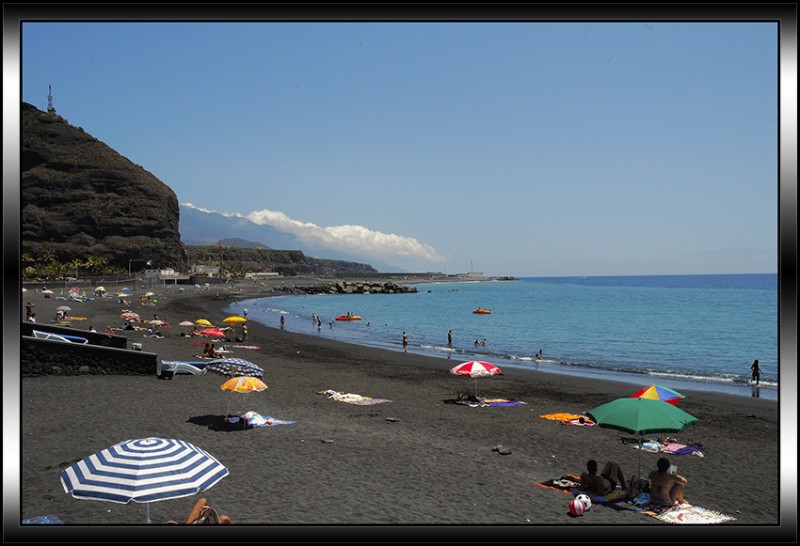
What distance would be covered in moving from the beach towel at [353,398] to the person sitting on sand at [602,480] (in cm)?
939

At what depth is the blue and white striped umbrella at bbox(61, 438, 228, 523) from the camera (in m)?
6.72

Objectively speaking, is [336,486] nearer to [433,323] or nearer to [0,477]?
[0,477]

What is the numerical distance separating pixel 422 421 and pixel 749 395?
16.3m

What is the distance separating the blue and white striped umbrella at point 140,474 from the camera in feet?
22.1

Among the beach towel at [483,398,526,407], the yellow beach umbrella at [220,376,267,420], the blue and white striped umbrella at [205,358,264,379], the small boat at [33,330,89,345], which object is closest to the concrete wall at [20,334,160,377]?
the small boat at [33,330,89,345]

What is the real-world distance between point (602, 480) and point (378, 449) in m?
4.99

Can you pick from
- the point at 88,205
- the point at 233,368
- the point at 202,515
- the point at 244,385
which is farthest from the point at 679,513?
the point at 88,205

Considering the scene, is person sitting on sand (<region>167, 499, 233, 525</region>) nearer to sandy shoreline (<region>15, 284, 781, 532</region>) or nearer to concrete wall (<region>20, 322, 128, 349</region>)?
sandy shoreline (<region>15, 284, 781, 532</region>)

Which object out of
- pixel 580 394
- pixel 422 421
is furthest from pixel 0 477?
pixel 580 394

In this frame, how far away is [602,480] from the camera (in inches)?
399

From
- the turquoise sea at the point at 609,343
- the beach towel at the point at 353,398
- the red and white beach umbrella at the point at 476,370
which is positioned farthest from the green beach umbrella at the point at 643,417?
the turquoise sea at the point at 609,343

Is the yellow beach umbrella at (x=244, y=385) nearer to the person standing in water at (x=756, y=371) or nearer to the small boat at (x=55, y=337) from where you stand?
the small boat at (x=55, y=337)

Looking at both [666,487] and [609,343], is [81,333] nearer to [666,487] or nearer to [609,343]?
[666,487]

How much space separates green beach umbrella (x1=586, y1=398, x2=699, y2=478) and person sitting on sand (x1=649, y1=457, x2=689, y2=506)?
0.70 m
